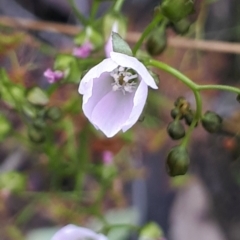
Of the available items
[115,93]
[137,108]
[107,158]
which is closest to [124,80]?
[115,93]

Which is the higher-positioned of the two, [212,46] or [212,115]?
[212,115]

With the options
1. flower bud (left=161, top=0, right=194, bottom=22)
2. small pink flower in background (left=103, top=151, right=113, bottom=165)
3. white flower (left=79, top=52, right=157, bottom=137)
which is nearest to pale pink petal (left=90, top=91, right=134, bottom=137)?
white flower (left=79, top=52, right=157, bottom=137)

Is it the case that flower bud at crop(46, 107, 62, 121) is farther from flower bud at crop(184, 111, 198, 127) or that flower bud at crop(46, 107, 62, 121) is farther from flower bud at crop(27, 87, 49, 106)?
flower bud at crop(184, 111, 198, 127)

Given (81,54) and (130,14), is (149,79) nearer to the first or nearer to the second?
(81,54)

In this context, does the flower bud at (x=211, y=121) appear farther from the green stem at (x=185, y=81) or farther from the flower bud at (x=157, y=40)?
the flower bud at (x=157, y=40)

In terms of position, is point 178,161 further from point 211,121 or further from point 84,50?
point 84,50

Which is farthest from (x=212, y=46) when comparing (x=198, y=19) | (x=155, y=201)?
(x=155, y=201)

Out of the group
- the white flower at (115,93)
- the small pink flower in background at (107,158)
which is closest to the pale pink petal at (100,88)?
the white flower at (115,93)
